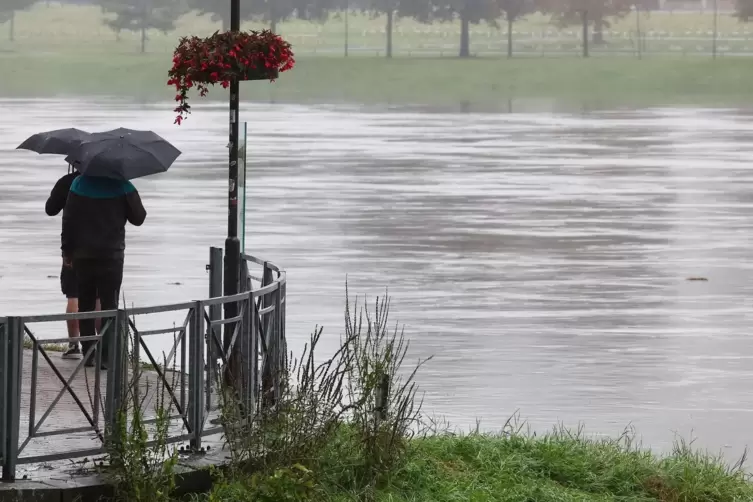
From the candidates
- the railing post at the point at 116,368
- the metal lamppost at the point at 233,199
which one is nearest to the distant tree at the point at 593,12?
the metal lamppost at the point at 233,199

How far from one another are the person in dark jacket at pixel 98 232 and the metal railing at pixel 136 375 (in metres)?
1.43

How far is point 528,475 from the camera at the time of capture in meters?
9.42

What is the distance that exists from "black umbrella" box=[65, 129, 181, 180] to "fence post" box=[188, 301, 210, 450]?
2.79m

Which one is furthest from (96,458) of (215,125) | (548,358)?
(215,125)

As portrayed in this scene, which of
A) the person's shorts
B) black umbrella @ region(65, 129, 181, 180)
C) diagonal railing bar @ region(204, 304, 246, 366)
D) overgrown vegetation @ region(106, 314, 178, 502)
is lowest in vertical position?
overgrown vegetation @ region(106, 314, 178, 502)

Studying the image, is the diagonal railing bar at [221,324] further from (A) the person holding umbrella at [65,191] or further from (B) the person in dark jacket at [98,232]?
(A) the person holding umbrella at [65,191]

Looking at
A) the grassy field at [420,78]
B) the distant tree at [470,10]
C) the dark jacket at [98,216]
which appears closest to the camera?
the dark jacket at [98,216]

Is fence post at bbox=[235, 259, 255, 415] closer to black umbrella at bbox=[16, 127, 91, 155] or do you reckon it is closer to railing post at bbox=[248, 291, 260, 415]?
railing post at bbox=[248, 291, 260, 415]

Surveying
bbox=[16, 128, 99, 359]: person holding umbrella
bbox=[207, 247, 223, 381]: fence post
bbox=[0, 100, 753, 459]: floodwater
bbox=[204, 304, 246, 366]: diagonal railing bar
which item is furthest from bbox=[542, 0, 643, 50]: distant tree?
bbox=[204, 304, 246, 366]: diagonal railing bar

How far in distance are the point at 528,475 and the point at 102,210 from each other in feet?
12.1

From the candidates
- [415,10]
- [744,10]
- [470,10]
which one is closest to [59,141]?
[470,10]

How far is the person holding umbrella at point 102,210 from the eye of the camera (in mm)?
11492

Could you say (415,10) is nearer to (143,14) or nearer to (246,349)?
(143,14)

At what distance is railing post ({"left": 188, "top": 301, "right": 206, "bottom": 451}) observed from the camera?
28.3 feet
